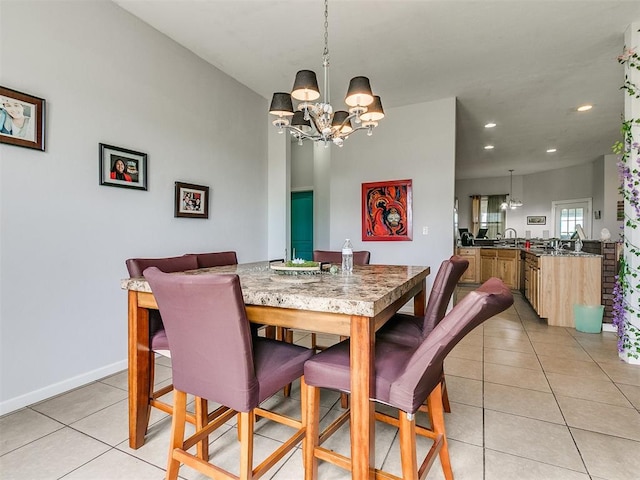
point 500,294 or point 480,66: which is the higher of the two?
point 480,66

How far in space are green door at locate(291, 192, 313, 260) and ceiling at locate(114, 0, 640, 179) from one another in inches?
106

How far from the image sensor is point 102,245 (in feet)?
8.20

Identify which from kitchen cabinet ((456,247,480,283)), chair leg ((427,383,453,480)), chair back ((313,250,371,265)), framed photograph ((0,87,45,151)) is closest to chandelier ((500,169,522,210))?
kitchen cabinet ((456,247,480,283))

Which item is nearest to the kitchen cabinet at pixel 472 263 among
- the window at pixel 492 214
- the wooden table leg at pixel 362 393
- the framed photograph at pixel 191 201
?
the window at pixel 492 214

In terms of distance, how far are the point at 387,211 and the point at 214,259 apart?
9.07 feet

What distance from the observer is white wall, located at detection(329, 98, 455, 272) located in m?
4.20

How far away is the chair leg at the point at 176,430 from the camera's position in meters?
1.30

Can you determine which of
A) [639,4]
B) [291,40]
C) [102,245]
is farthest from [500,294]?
[639,4]

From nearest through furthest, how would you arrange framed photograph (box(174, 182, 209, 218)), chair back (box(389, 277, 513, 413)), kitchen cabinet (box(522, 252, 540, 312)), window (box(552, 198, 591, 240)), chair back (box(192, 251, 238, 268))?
1. chair back (box(389, 277, 513, 413))
2. chair back (box(192, 251, 238, 268))
3. framed photograph (box(174, 182, 209, 218))
4. kitchen cabinet (box(522, 252, 540, 312))
5. window (box(552, 198, 591, 240))

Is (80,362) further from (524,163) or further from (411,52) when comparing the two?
(524,163)

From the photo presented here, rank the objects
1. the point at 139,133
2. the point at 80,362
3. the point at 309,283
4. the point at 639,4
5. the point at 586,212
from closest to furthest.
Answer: the point at 309,283, the point at 80,362, the point at 639,4, the point at 139,133, the point at 586,212

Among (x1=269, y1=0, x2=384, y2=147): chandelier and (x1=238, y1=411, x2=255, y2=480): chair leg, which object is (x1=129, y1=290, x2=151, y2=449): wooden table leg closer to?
(x1=238, y1=411, x2=255, y2=480): chair leg

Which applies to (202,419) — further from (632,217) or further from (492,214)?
(492,214)

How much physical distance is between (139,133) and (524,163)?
833 centimetres
